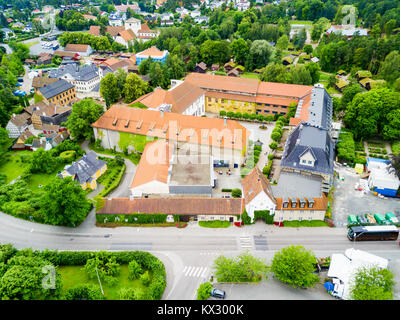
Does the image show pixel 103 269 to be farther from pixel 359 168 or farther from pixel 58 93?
pixel 58 93

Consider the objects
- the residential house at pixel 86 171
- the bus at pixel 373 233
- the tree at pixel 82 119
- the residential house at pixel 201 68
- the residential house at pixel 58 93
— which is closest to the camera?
the bus at pixel 373 233

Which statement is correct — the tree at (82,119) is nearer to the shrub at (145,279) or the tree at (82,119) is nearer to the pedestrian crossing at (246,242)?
the shrub at (145,279)

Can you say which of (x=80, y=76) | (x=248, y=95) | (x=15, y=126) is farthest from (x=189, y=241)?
(x=80, y=76)

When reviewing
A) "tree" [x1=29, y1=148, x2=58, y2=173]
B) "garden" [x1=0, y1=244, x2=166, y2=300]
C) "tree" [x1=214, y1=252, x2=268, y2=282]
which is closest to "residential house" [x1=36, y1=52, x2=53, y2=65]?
"tree" [x1=29, y1=148, x2=58, y2=173]

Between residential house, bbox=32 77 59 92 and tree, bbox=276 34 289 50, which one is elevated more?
tree, bbox=276 34 289 50

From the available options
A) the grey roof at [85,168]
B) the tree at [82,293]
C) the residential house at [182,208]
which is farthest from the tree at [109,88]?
the tree at [82,293]

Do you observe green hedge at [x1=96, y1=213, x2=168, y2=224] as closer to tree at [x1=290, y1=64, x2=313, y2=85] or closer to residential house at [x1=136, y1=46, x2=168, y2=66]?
tree at [x1=290, y1=64, x2=313, y2=85]
